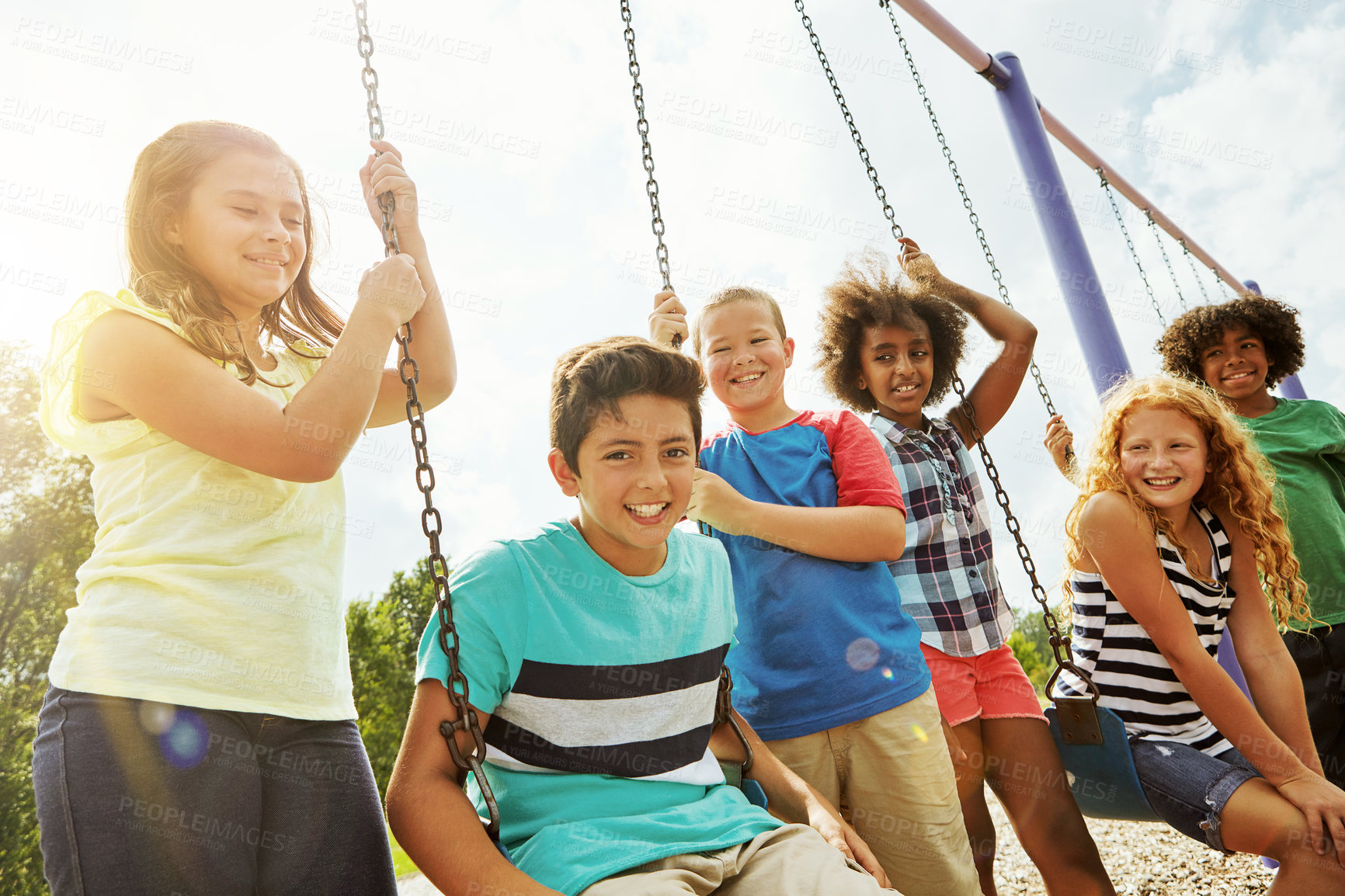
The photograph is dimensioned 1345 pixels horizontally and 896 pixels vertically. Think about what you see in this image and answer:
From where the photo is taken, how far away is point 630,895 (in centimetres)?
145

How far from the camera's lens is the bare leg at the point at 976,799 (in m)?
2.70

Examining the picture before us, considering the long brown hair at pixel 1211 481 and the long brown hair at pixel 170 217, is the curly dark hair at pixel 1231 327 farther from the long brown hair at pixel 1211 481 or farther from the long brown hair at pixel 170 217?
the long brown hair at pixel 170 217

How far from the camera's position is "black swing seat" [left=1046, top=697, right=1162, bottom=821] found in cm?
259

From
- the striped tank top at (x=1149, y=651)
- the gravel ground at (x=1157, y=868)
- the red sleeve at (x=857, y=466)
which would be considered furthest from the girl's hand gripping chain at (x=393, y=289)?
the gravel ground at (x=1157, y=868)

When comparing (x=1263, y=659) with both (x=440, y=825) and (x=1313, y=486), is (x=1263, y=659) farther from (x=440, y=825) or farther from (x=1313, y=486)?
(x=440, y=825)

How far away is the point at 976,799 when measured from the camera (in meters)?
2.80

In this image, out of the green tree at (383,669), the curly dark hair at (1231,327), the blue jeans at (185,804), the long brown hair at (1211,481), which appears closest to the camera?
the blue jeans at (185,804)

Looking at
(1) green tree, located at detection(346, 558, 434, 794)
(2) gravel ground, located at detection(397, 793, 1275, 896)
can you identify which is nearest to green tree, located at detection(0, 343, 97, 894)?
(1) green tree, located at detection(346, 558, 434, 794)

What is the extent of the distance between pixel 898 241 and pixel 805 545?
1942mm

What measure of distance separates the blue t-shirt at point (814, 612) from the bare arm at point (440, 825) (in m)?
1.10

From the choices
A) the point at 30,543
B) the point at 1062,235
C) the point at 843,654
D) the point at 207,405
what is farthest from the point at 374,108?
the point at 30,543

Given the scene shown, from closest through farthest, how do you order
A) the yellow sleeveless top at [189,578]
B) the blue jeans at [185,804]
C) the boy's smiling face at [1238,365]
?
the blue jeans at [185,804]
the yellow sleeveless top at [189,578]
the boy's smiling face at [1238,365]

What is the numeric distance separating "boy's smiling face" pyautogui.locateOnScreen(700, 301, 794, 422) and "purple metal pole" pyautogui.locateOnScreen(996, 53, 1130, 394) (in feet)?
8.33

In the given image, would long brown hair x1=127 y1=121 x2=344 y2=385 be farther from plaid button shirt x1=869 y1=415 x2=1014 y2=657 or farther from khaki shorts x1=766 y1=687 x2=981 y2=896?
plaid button shirt x1=869 y1=415 x2=1014 y2=657
